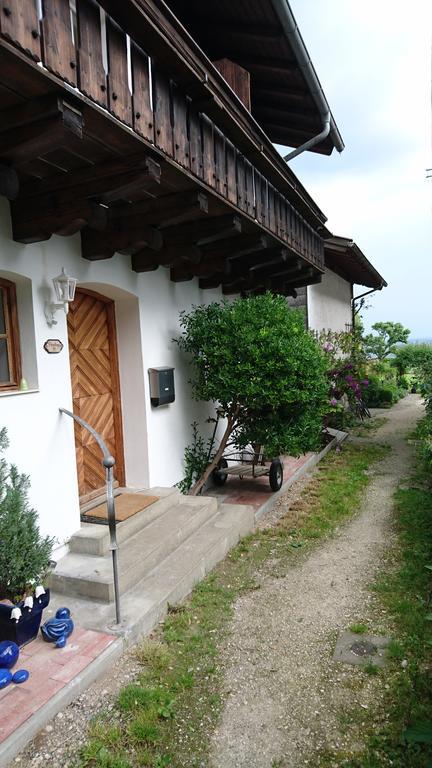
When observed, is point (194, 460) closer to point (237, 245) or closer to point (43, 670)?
point (237, 245)

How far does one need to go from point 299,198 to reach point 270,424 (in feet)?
9.87

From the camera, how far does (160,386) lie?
546 cm

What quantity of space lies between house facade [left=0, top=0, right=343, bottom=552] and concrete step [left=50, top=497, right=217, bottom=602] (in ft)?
1.33

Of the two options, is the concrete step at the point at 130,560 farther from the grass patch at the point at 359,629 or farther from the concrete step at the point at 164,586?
the grass patch at the point at 359,629

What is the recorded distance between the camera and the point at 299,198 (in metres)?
6.18

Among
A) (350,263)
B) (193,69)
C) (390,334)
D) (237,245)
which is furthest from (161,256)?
(390,334)

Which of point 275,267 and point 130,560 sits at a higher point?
point 275,267

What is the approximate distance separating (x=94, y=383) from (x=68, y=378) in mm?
1037

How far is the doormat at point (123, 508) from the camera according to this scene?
4344mm

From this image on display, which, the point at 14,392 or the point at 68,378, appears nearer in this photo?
the point at 14,392

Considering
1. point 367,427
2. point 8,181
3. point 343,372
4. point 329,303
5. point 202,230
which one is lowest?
point 367,427

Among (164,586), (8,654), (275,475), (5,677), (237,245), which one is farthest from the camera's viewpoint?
(275,475)

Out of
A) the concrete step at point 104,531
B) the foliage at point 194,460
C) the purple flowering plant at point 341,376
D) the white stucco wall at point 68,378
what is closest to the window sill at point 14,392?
the white stucco wall at point 68,378

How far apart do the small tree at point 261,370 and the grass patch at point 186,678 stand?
1.18m
